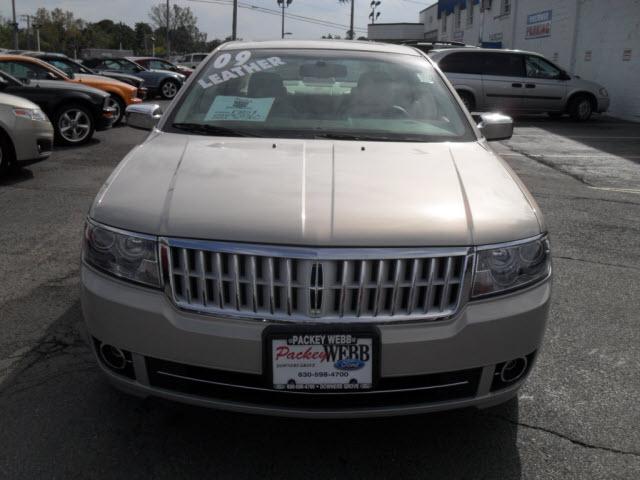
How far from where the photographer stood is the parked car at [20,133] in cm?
735

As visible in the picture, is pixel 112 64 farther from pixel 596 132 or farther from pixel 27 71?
pixel 596 132

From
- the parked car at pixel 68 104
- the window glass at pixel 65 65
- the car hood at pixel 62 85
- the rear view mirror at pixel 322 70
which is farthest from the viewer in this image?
the window glass at pixel 65 65

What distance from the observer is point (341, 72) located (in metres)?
3.84

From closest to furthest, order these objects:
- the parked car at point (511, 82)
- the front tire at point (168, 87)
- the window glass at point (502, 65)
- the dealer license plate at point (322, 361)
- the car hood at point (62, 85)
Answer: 1. the dealer license plate at point (322, 361)
2. the car hood at point (62, 85)
3. the parked car at point (511, 82)
4. the window glass at point (502, 65)
5. the front tire at point (168, 87)

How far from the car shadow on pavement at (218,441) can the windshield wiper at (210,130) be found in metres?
1.34

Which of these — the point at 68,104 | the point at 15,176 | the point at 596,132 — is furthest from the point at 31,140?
the point at 596,132

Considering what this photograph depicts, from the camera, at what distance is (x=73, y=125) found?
34.6 feet

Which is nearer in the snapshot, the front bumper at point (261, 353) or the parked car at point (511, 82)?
the front bumper at point (261, 353)

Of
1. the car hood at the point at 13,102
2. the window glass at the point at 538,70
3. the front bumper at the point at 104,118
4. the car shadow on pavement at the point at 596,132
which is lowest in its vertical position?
the car shadow on pavement at the point at 596,132

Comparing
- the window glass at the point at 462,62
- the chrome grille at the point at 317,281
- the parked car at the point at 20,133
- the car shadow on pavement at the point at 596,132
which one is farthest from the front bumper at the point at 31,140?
the window glass at the point at 462,62

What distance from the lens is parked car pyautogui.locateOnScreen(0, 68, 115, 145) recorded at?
1000cm

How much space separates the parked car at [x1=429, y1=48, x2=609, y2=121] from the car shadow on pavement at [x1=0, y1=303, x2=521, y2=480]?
47.4 feet

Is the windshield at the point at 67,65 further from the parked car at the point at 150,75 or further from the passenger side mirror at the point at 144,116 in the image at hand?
the passenger side mirror at the point at 144,116

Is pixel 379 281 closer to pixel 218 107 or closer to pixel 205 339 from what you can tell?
pixel 205 339
